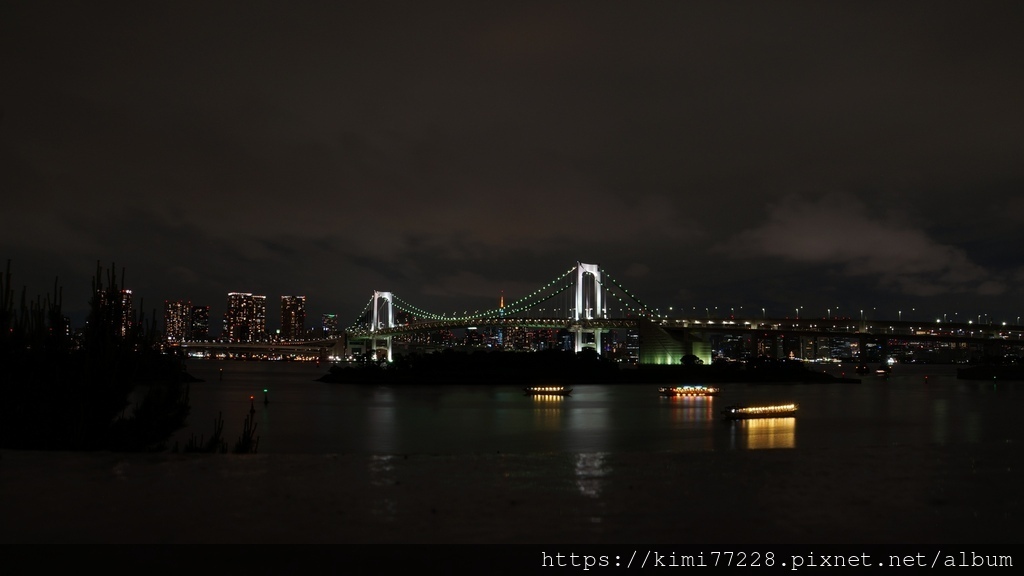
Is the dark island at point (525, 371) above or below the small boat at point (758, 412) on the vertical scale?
above

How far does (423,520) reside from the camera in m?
5.39

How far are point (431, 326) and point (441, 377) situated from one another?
2281 centimetres

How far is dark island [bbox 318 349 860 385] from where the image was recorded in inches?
2689

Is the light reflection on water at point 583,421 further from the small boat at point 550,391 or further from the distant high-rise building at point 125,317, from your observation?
the distant high-rise building at point 125,317

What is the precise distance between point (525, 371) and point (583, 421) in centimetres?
3493

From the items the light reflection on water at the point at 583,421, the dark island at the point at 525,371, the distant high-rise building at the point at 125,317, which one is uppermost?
the distant high-rise building at the point at 125,317

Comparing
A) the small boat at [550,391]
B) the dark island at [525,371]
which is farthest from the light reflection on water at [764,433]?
the dark island at [525,371]

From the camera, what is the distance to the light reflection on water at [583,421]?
25500 mm

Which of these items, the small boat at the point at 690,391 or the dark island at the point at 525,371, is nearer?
the small boat at the point at 690,391

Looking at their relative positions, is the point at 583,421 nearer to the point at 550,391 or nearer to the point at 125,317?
the point at 550,391

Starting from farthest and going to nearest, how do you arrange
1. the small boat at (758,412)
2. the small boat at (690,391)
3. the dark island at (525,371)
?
the dark island at (525,371)
the small boat at (690,391)
the small boat at (758,412)

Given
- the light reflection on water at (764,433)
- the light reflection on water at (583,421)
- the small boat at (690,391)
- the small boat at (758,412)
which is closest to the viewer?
the light reflection on water at (764,433)

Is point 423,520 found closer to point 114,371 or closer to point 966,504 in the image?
point 966,504

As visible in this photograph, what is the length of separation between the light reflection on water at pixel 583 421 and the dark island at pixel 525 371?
933 cm
